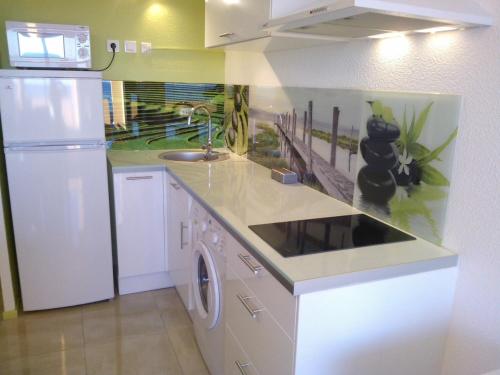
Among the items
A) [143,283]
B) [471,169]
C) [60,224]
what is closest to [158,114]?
[60,224]

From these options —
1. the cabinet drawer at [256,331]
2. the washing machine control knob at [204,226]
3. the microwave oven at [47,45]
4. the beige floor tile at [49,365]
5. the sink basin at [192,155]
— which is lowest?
the beige floor tile at [49,365]

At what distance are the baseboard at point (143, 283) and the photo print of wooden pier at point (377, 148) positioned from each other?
1.24m

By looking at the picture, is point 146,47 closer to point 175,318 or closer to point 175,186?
point 175,186

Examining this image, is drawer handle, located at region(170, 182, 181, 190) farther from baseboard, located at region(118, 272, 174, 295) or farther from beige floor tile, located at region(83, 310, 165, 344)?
beige floor tile, located at region(83, 310, 165, 344)

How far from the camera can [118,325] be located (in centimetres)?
261

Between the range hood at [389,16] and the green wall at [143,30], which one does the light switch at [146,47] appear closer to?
the green wall at [143,30]

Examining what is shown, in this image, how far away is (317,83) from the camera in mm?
2180

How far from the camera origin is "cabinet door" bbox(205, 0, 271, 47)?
183 cm

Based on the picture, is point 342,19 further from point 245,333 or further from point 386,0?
point 245,333

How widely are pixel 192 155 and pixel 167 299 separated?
111cm

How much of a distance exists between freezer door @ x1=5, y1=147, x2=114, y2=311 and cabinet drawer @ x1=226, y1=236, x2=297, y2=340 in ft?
4.28

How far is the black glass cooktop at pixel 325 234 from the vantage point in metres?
1.46

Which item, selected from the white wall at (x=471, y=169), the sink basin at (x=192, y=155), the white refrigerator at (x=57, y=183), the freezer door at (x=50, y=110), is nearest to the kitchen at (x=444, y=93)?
the white wall at (x=471, y=169)

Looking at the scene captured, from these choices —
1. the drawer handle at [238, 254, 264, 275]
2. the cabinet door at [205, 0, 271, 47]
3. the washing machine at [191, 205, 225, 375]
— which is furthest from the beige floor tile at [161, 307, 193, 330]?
the cabinet door at [205, 0, 271, 47]
